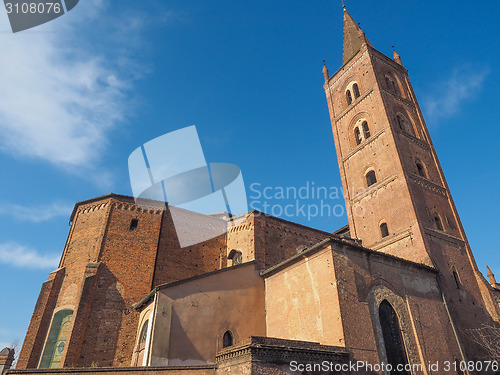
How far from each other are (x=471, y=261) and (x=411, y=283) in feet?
19.3

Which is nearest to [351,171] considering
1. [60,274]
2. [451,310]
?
[451,310]

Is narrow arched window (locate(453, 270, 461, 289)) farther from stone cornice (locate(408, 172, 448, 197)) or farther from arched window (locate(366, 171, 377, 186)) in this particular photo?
arched window (locate(366, 171, 377, 186))

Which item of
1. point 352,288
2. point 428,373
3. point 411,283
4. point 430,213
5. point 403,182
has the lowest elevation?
point 428,373

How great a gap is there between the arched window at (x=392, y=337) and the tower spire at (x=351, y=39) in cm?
1972

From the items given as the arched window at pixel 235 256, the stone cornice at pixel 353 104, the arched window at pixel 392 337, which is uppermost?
the stone cornice at pixel 353 104

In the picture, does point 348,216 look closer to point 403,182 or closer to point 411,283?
point 403,182

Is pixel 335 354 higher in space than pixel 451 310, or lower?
lower

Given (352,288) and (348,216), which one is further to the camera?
(348,216)

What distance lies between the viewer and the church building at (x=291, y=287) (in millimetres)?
11477

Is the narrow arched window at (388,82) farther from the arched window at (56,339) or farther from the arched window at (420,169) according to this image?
the arched window at (56,339)

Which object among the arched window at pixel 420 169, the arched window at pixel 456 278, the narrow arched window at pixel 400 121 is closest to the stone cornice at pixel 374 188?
the arched window at pixel 420 169

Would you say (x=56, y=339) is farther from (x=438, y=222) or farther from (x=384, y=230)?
(x=438, y=222)

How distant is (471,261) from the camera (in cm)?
1764

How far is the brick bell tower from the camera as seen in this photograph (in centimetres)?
1634
